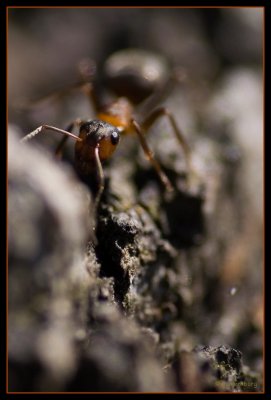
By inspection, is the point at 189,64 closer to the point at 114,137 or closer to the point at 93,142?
the point at 114,137

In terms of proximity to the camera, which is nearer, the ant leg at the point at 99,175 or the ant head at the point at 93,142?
the ant leg at the point at 99,175

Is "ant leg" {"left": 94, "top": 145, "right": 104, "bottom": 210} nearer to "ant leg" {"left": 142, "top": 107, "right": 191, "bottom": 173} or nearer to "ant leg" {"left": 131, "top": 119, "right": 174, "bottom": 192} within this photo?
"ant leg" {"left": 131, "top": 119, "right": 174, "bottom": 192}

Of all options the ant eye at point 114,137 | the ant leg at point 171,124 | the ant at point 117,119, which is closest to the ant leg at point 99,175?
the ant at point 117,119

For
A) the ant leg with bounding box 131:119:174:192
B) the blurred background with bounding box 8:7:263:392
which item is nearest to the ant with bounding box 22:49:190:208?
the ant leg with bounding box 131:119:174:192

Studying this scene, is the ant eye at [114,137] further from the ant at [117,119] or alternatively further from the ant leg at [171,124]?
the ant leg at [171,124]

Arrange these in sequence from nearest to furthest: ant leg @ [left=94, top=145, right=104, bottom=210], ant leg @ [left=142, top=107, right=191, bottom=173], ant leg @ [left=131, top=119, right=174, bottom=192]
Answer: ant leg @ [left=94, top=145, right=104, bottom=210]
ant leg @ [left=131, top=119, right=174, bottom=192]
ant leg @ [left=142, top=107, right=191, bottom=173]

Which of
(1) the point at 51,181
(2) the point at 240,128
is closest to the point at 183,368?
(1) the point at 51,181

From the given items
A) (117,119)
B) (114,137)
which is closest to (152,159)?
(114,137)

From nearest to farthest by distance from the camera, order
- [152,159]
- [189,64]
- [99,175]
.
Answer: [99,175]
[152,159]
[189,64]
